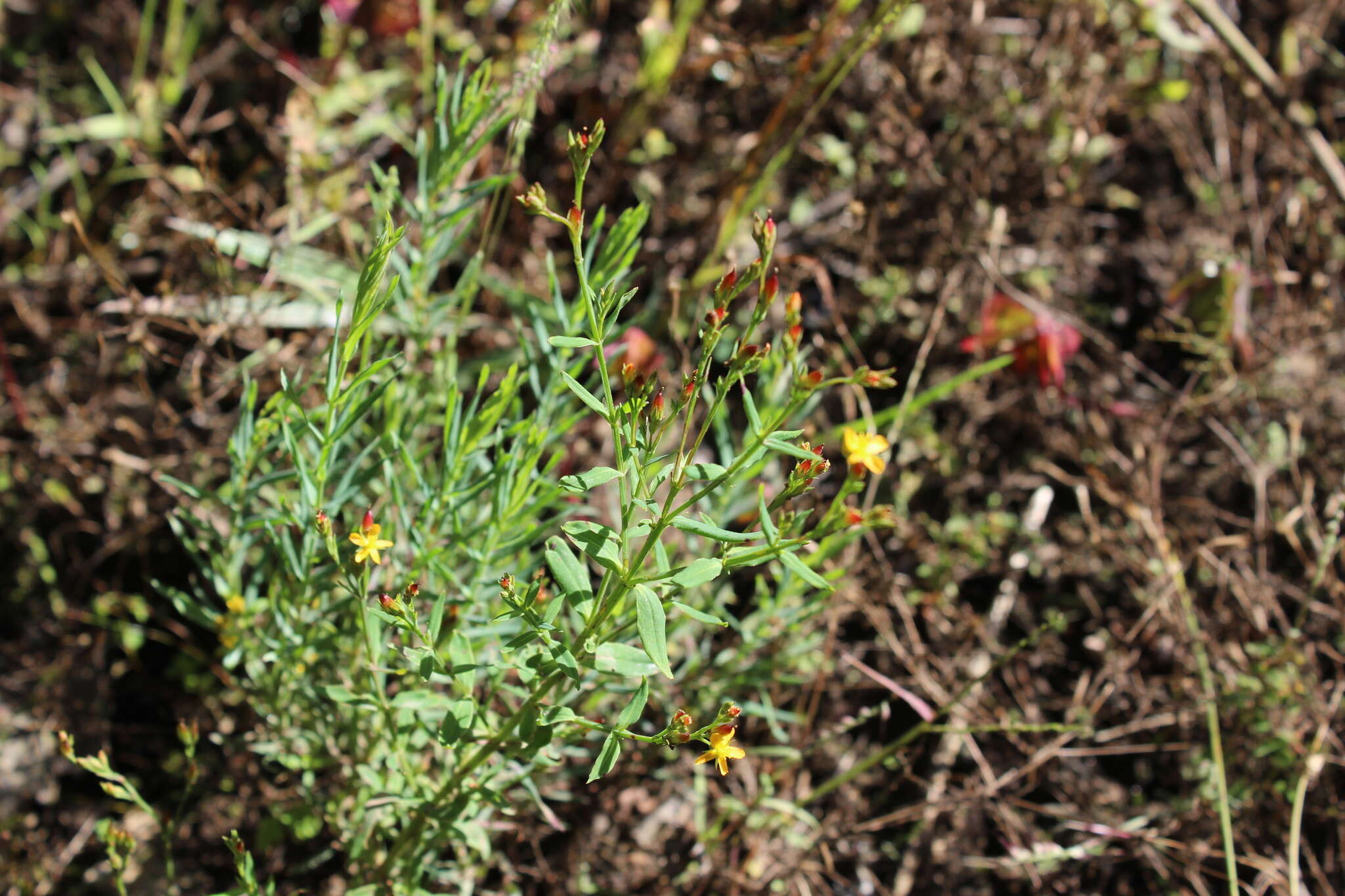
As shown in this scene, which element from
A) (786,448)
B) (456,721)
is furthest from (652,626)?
(456,721)

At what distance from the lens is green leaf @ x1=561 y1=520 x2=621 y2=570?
135cm

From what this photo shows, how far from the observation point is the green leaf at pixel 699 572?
138 centimetres

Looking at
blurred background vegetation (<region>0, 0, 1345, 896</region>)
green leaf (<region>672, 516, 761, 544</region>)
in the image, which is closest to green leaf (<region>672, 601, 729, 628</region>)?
green leaf (<region>672, 516, 761, 544</region>)

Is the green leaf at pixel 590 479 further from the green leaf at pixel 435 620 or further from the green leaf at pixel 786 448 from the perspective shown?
the green leaf at pixel 435 620

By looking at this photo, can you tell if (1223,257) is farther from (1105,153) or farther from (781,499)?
(781,499)

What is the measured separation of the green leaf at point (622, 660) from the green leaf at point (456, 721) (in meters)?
0.21

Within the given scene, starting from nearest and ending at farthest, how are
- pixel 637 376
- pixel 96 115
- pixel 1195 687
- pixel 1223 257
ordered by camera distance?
pixel 637 376
pixel 1195 687
pixel 1223 257
pixel 96 115

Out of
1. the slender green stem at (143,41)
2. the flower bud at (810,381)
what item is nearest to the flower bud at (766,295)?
the flower bud at (810,381)

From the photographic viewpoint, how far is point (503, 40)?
309cm

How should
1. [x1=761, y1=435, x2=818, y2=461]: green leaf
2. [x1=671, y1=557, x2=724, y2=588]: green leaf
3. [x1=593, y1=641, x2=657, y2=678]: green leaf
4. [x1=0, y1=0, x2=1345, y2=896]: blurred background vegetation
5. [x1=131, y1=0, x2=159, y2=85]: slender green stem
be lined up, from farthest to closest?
[x1=131, y1=0, x2=159, y2=85]: slender green stem
[x1=0, y1=0, x2=1345, y2=896]: blurred background vegetation
[x1=593, y1=641, x2=657, y2=678]: green leaf
[x1=671, y1=557, x2=724, y2=588]: green leaf
[x1=761, y1=435, x2=818, y2=461]: green leaf

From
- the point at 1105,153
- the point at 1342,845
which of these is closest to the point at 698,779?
the point at 1342,845

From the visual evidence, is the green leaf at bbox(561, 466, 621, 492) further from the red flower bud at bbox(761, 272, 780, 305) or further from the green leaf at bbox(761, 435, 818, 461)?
the red flower bud at bbox(761, 272, 780, 305)

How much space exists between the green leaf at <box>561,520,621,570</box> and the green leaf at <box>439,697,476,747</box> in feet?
1.17

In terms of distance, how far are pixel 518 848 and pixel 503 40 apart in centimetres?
236
